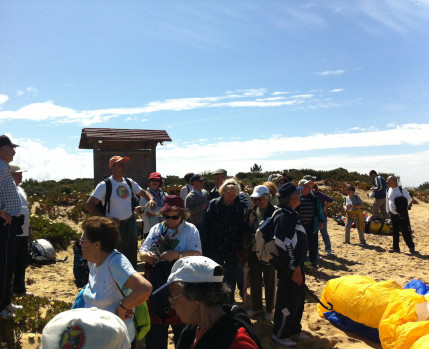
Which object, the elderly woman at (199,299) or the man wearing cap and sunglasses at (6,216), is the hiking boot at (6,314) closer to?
the man wearing cap and sunglasses at (6,216)

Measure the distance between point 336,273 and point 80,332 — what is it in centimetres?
809

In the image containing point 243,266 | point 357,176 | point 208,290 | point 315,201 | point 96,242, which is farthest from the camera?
point 357,176

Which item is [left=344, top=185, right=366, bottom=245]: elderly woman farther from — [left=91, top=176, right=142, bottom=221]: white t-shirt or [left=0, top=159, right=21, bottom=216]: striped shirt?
[left=0, top=159, right=21, bottom=216]: striped shirt

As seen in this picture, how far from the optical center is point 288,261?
4.62 metres

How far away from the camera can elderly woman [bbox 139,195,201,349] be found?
12.0ft

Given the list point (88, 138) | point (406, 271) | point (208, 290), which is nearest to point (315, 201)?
point (406, 271)

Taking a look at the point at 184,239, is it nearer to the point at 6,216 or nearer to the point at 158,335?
the point at 158,335

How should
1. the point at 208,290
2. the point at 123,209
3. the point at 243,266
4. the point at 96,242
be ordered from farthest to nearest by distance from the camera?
the point at 243,266 < the point at 123,209 < the point at 96,242 < the point at 208,290

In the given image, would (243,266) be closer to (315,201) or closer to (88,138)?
(315,201)

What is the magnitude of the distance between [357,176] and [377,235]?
1601 cm

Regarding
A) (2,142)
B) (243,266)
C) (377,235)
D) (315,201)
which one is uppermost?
(2,142)

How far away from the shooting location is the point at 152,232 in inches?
156

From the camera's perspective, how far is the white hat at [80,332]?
4.91 feet

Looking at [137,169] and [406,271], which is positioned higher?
[137,169]
